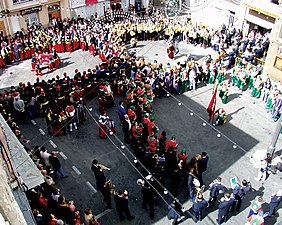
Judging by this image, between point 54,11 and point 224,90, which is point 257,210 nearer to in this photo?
point 224,90

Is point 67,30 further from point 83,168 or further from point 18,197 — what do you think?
point 18,197

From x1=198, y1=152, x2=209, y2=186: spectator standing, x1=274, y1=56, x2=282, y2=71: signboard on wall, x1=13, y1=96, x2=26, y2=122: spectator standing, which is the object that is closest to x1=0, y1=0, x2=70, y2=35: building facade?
x1=13, y1=96, x2=26, y2=122: spectator standing

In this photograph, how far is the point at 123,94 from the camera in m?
18.1

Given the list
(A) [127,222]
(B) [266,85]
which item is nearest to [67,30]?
(B) [266,85]

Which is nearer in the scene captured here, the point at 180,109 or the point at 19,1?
the point at 180,109

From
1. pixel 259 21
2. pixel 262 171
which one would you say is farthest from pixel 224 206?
pixel 259 21

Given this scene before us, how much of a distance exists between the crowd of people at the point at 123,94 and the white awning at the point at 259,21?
30.7 inches

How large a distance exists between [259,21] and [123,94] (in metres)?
11.2

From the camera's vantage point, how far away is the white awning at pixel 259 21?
21734 mm

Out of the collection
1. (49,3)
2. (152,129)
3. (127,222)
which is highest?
(49,3)

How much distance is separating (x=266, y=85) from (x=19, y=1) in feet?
59.2

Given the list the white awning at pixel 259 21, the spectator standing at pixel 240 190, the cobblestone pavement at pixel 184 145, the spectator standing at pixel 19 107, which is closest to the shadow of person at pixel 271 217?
the cobblestone pavement at pixel 184 145

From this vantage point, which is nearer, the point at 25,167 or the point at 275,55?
the point at 25,167

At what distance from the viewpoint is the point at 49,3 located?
25828mm
